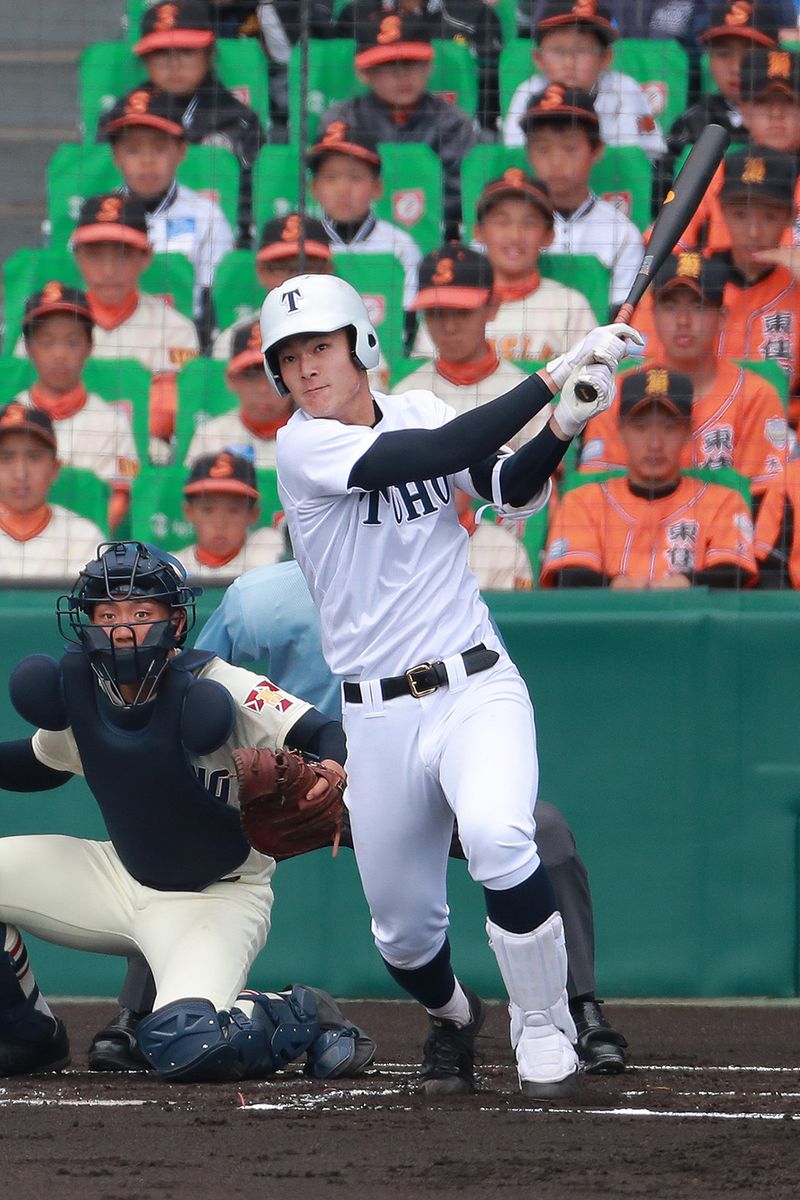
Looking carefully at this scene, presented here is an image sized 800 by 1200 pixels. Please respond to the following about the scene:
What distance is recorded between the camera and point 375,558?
366 centimetres

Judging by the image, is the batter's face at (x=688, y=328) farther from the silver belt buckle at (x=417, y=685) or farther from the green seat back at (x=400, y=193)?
the silver belt buckle at (x=417, y=685)

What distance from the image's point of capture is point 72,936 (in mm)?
4145

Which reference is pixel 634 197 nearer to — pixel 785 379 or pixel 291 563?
pixel 785 379

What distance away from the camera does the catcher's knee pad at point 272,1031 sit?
12.8ft

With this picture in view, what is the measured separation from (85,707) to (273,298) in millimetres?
978

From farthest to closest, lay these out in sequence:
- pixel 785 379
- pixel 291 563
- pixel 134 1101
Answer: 1. pixel 785 379
2. pixel 291 563
3. pixel 134 1101

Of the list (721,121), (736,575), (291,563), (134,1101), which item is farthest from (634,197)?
(134,1101)

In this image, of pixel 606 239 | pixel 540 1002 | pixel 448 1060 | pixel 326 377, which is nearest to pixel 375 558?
pixel 326 377

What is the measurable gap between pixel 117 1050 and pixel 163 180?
381 cm

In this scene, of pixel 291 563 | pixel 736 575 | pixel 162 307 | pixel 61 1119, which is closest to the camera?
pixel 61 1119

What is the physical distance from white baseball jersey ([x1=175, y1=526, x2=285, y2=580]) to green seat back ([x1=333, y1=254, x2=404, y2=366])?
2.60 ft

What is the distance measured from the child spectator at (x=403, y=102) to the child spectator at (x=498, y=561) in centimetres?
155

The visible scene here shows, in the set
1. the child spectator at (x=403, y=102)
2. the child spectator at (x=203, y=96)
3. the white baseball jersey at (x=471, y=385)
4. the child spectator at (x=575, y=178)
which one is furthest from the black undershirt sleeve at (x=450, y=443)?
the child spectator at (x=203, y=96)

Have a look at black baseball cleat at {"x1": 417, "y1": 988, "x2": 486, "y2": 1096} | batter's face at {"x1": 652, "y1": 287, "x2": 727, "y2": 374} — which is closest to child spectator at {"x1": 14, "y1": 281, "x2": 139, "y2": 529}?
batter's face at {"x1": 652, "y1": 287, "x2": 727, "y2": 374}
